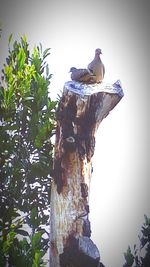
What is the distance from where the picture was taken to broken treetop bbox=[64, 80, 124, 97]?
9.01 ft

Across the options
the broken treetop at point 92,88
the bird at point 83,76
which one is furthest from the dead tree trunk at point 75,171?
the bird at point 83,76

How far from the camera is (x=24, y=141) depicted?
3.25m

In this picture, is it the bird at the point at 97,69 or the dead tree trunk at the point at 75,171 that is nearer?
the dead tree trunk at the point at 75,171

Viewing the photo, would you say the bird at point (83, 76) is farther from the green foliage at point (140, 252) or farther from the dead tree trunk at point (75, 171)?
the green foliage at point (140, 252)

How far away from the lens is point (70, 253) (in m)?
2.83

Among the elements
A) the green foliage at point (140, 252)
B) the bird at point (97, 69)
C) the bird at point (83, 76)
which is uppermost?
the bird at point (97, 69)

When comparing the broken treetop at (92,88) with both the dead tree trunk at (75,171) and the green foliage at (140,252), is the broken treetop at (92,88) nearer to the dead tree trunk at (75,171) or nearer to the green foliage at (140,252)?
the dead tree trunk at (75,171)

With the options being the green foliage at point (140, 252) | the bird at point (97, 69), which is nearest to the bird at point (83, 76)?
the bird at point (97, 69)

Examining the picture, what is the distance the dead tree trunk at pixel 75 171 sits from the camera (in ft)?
9.13

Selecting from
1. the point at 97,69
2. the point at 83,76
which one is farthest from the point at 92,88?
the point at 97,69

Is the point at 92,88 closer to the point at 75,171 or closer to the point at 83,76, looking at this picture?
the point at 83,76

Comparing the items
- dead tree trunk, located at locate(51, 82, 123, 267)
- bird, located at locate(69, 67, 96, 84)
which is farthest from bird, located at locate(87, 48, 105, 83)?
dead tree trunk, located at locate(51, 82, 123, 267)

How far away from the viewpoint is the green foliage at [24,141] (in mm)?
3072

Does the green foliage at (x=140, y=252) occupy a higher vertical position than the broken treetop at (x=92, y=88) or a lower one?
lower
